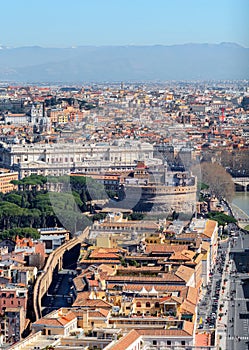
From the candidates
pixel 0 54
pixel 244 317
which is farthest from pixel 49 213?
pixel 0 54

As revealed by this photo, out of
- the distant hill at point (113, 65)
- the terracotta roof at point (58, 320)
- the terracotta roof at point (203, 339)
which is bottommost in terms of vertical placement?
the distant hill at point (113, 65)

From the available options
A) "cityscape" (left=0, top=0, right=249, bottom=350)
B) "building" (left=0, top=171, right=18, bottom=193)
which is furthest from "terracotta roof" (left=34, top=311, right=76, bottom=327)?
"building" (left=0, top=171, right=18, bottom=193)

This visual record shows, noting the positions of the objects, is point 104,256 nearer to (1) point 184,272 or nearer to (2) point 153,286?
(1) point 184,272

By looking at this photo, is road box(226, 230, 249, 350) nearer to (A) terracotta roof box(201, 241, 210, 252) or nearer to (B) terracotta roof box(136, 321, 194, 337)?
(A) terracotta roof box(201, 241, 210, 252)

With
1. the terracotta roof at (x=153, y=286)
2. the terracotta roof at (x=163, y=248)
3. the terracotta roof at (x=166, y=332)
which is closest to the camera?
the terracotta roof at (x=166, y=332)

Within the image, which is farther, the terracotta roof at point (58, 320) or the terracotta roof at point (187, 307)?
the terracotta roof at point (187, 307)

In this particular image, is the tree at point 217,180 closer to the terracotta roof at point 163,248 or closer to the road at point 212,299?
the road at point 212,299

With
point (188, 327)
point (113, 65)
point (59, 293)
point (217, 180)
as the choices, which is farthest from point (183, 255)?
point (113, 65)

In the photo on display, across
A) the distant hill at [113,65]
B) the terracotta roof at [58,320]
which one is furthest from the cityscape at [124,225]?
the distant hill at [113,65]
